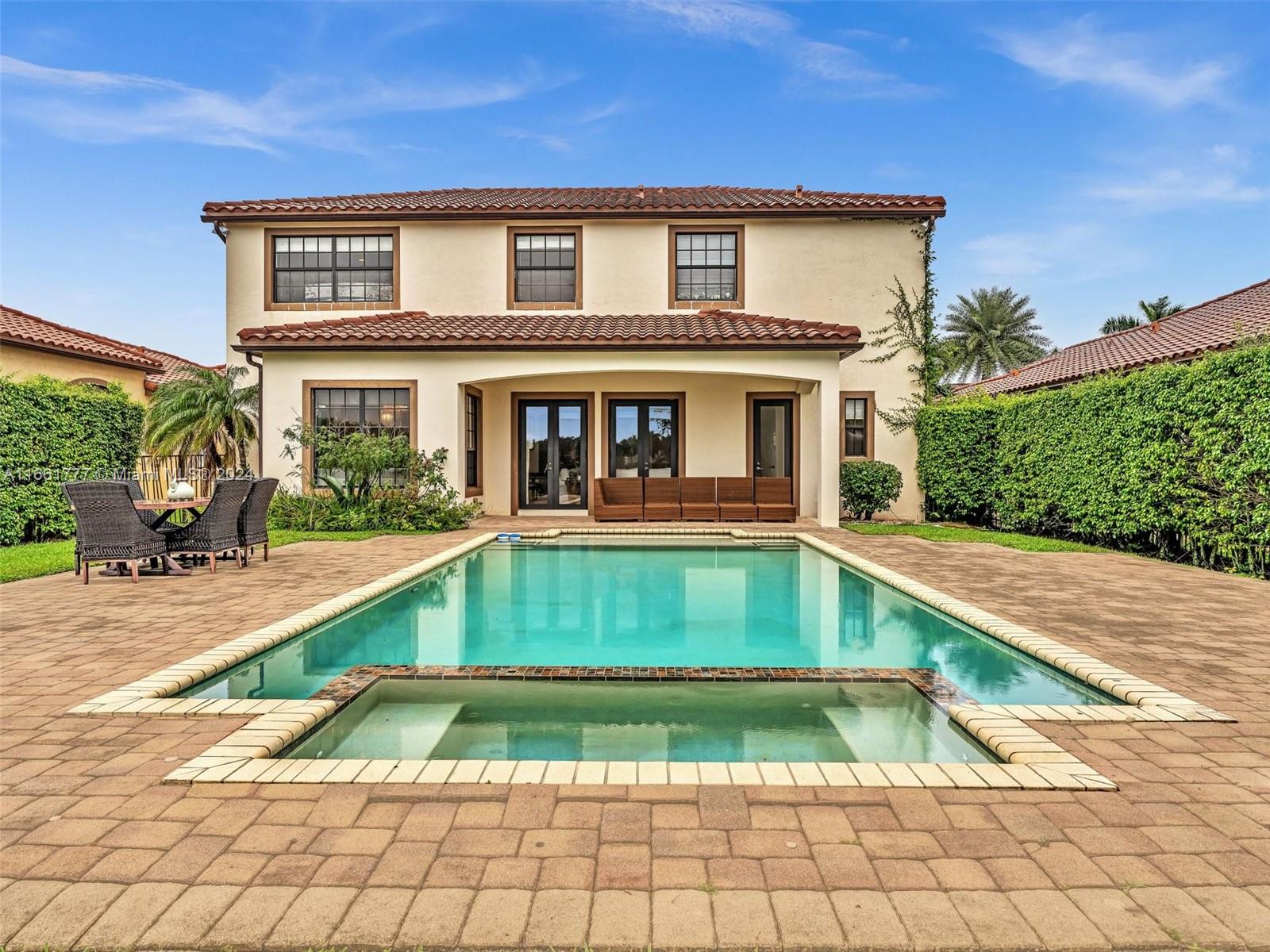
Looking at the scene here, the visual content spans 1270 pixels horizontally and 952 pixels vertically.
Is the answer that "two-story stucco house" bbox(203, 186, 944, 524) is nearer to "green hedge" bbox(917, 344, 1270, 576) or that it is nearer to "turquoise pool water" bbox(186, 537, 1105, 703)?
"green hedge" bbox(917, 344, 1270, 576)

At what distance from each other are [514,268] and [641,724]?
14780 millimetres

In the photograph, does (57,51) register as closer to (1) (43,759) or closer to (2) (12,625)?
(2) (12,625)

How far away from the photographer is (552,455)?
17.2 m

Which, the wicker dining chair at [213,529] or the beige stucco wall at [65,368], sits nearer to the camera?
the wicker dining chair at [213,529]

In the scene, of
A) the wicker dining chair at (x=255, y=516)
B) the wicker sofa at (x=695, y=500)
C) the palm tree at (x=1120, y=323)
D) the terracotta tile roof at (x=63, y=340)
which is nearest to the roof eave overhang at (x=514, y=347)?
the wicker sofa at (x=695, y=500)

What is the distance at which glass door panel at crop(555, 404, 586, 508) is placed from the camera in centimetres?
1716

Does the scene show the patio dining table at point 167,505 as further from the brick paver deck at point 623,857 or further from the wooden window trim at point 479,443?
the wooden window trim at point 479,443

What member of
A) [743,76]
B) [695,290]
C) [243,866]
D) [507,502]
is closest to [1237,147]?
[743,76]

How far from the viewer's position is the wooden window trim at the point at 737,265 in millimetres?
17109

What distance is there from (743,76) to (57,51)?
16029 millimetres

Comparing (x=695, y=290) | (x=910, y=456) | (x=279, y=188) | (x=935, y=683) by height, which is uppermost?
(x=279, y=188)

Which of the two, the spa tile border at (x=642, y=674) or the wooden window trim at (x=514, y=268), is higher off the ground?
the wooden window trim at (x=514, y=268)

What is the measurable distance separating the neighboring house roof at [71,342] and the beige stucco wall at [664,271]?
3.56m

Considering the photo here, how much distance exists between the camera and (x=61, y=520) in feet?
39.4
